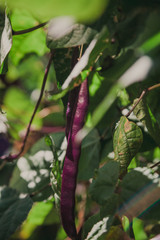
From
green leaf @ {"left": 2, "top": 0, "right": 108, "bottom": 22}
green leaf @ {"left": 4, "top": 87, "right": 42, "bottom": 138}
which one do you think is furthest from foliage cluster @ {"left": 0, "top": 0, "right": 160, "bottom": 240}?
green leaf @ {"left": 4, "top": 87, "right": 42, "bottom": 138}

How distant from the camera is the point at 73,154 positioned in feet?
1.97

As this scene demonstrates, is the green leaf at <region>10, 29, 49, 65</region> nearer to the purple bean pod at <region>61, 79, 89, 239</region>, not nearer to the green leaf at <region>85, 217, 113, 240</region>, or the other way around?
the purple bean pod at <region>61, 79, 89, 239</region>

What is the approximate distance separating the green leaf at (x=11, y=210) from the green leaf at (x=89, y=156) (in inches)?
8.0

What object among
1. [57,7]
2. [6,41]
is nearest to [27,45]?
[6,41]

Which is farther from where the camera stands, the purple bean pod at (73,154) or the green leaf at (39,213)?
the green leaf at (39,213)

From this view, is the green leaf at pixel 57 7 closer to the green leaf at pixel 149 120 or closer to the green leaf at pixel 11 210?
the green leaf at pixel 149 120

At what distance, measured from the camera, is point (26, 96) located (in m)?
1.83

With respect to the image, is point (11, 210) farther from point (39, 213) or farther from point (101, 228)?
point (39, 213)

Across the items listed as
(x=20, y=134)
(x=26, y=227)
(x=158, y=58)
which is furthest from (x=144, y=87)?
(x=20, y=134)

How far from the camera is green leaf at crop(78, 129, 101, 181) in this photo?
93 cm

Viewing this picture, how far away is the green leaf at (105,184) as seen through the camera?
55 cm

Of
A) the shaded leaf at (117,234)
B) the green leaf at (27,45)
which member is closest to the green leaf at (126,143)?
the shaded leaf at (117,234)

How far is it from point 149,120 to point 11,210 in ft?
1.21

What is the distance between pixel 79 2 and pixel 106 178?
0.36 metres
